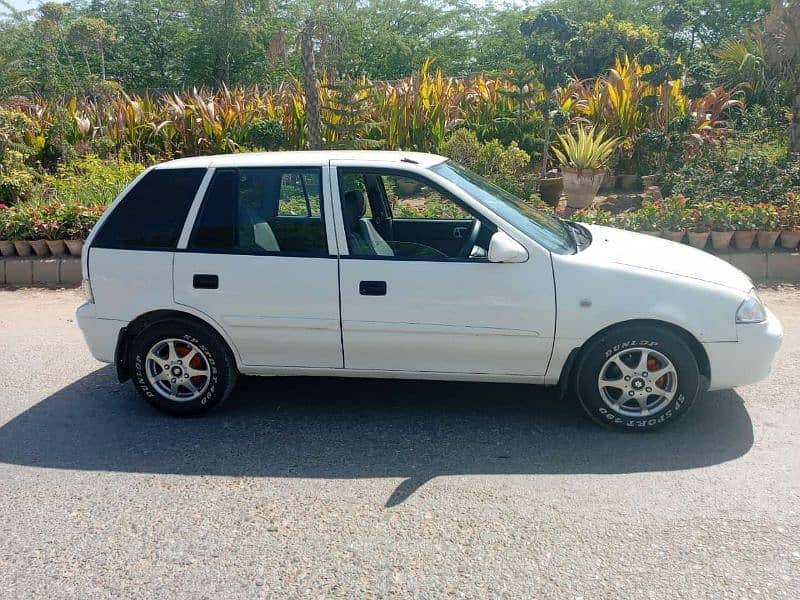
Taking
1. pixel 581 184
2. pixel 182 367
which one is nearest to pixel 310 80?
pixel 581 184

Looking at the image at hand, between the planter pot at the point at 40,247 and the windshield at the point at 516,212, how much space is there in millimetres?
6223

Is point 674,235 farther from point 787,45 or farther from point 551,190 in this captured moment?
point 787,45

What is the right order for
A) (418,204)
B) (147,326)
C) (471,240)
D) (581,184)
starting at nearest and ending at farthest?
1. (147,326)
2. (471,240)
3. (418,204)
4. (581,184)

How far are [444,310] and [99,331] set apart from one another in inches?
90.2

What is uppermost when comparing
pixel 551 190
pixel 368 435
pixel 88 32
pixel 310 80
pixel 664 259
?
pixel 88 32

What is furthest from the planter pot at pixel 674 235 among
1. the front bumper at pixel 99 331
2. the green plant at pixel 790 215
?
the front bumper at pixel 99 331

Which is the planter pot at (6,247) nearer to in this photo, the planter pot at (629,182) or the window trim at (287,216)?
the window trim at (287,216)

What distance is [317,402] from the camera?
18.0 ft

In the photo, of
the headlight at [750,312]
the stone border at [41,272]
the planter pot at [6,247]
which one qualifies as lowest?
the stone border at [41,272]

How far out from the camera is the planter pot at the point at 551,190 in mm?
11977

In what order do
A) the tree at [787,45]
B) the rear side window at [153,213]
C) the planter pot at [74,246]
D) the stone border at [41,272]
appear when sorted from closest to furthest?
1. the rear side window at [153,213]
2. the stone border at [41,272]
3. the planter pot at [74,246]
4. the tree at [787,45]

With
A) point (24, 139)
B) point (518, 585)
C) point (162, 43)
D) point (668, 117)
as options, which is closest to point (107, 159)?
point (24, 139)

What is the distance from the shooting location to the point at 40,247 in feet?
31.5

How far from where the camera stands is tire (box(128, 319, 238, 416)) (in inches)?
199
